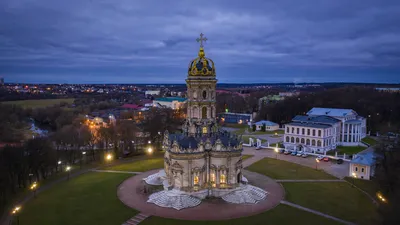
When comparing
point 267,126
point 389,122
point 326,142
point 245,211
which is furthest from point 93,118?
point 389,122

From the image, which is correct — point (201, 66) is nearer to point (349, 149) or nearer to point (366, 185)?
point (366, 185)

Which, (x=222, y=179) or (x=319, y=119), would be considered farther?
(x=319, y=119)

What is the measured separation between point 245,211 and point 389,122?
2733 inches

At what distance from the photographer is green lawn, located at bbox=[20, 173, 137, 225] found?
29094 mm

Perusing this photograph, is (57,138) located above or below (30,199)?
above

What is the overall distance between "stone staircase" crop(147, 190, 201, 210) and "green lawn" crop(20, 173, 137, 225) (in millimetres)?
3268

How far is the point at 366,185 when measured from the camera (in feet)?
128

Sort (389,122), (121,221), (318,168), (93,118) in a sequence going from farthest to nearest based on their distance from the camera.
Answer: (93,118) < (389,122) < (318,168) < (121,221)

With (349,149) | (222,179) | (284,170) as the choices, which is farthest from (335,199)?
(349,149)

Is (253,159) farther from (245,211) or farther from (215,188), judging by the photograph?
(245,211)

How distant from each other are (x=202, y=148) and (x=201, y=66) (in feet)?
32.9

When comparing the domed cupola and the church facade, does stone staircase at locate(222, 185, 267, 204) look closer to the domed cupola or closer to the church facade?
the church facade

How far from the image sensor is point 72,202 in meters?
33.5

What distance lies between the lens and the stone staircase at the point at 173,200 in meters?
32.2
